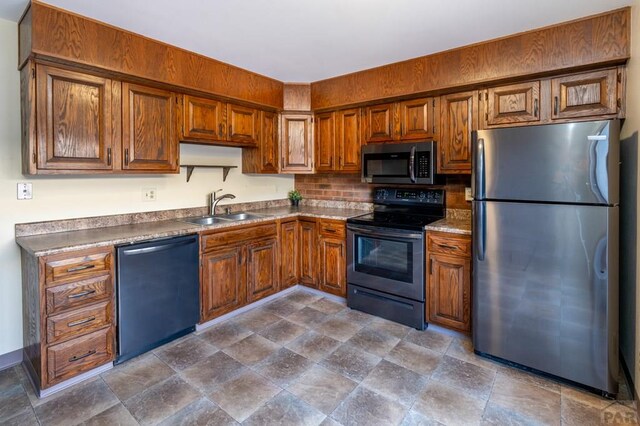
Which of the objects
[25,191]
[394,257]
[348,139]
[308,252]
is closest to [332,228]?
[308,252]

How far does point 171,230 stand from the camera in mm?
2562

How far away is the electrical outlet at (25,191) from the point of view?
2285 millimetres

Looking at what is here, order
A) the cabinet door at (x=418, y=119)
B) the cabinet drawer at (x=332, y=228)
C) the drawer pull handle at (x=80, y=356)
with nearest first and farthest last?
the drawer pull handle at (x=80, y=356), the cabinet door at (x=418, y=119), the cabinet drawer at (x=332, y=228)

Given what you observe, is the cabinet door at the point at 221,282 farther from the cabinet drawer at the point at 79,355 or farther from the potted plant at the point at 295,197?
the potted plant at the point at 295,197

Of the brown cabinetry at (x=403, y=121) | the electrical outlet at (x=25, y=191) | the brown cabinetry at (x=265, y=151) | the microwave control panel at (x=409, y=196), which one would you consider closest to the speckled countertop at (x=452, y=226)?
the microwave control panel at (x=409, y=196)

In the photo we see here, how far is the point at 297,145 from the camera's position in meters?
3.85

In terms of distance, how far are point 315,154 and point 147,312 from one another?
2.34 metres

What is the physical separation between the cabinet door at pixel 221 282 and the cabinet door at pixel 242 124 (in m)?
1.12

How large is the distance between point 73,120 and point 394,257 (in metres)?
2.65

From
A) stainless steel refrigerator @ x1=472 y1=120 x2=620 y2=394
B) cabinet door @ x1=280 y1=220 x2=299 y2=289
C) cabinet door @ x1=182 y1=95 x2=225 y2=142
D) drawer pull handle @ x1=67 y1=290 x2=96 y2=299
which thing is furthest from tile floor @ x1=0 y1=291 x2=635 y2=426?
cabinet door @ x1=182 y1=95 x2=225 y2=142

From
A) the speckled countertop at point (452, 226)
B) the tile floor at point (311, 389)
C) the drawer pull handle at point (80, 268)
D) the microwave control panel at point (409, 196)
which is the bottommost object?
the tile floor at point (311, 389)

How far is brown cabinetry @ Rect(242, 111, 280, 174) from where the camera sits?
3631 millimetres

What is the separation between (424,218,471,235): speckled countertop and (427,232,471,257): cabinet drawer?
5 cm

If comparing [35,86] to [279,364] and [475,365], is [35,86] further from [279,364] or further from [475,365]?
[475,365]
